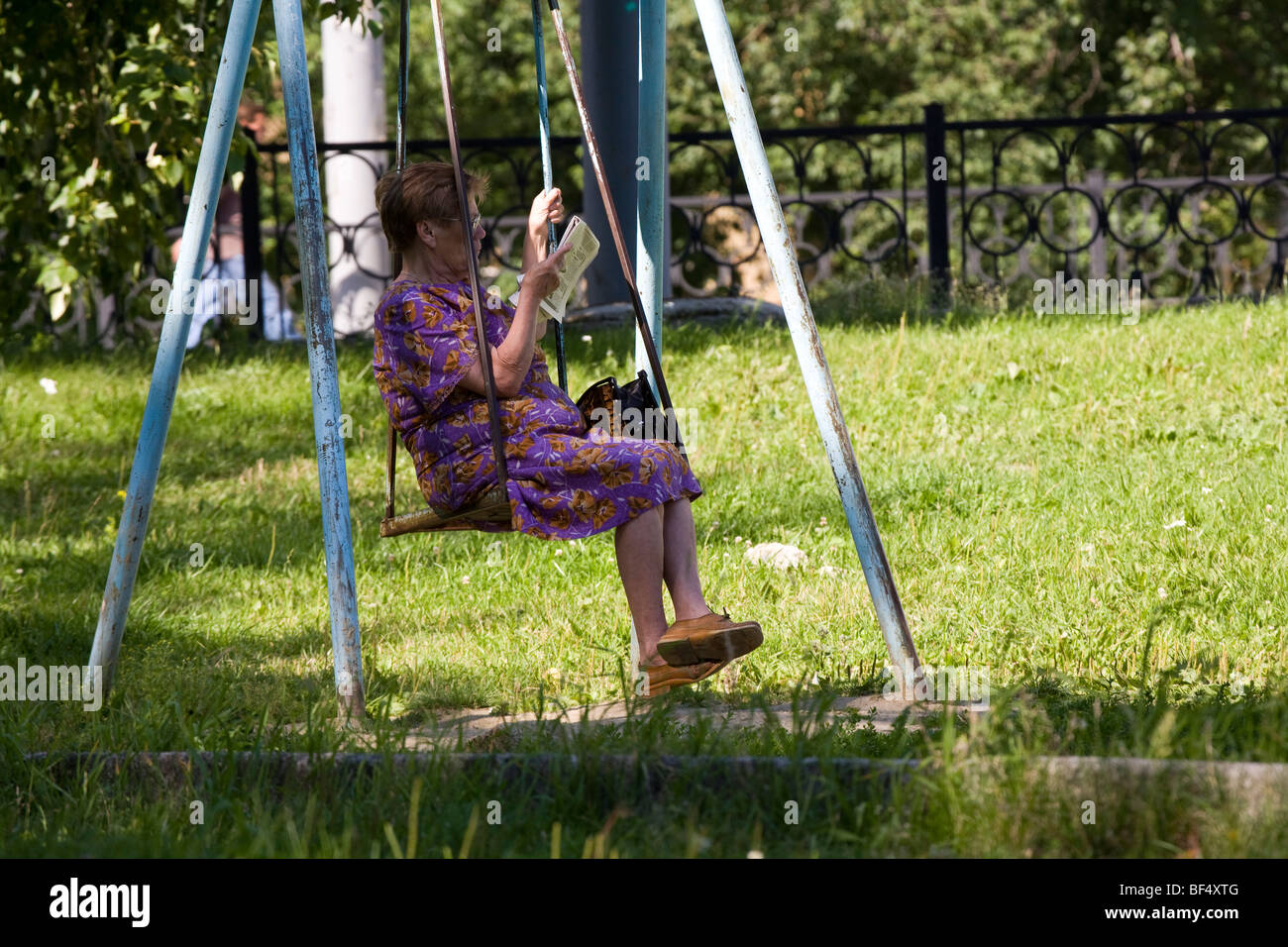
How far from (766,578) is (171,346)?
1.92m

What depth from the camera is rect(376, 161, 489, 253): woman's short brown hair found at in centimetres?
344

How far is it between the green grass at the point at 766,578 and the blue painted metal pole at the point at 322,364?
21cm

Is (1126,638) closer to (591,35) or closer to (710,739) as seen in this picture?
(710,739)

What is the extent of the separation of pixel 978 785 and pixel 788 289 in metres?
1.37

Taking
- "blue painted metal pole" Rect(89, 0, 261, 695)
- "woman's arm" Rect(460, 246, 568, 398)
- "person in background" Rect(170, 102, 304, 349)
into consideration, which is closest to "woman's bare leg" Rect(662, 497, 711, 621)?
"woman's arm" Rect(460, 246, 568, 398)

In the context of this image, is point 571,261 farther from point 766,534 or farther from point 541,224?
point 766,534

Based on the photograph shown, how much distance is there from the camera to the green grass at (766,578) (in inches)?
104

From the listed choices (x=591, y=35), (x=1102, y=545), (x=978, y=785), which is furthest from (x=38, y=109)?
(x=978, y=785)

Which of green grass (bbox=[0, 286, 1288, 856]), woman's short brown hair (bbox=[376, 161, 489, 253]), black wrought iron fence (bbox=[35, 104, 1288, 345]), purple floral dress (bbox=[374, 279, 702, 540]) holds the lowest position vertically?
green grass (bbox=[0, 286, 1288, 856])

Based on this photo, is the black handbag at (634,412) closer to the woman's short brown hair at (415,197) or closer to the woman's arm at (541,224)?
the woman's arm at (541,224)

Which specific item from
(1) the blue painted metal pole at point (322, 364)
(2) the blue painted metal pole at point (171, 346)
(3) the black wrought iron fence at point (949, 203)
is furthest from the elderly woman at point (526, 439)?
(3) the black wrought iron fence at point (949, 203)

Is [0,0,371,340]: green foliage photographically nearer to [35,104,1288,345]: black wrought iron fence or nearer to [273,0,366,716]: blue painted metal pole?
[35,104,1288,345]: black wrought iron fence

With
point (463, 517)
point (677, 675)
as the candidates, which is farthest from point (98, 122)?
point (677, 675)

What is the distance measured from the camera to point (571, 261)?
3355 millimetres
